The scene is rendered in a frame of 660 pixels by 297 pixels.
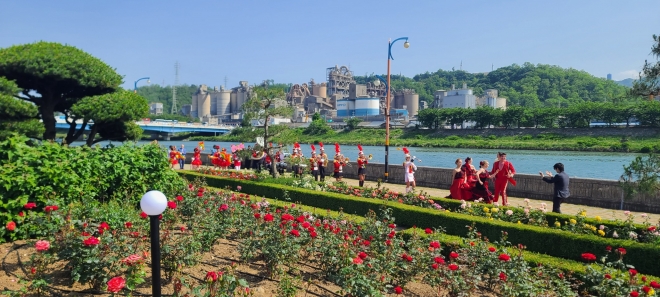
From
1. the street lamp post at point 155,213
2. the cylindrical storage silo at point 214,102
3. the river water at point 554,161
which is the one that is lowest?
the river water at point 554,161

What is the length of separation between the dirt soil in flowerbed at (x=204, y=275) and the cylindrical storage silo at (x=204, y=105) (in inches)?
6971

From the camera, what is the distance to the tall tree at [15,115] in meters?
14.7

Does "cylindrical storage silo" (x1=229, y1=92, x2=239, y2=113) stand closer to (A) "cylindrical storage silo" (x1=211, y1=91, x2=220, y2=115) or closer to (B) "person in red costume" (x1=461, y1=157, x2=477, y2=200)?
(A) "cylindrical storage silo" (x1=211, y1=91, x2=220, y2=115)

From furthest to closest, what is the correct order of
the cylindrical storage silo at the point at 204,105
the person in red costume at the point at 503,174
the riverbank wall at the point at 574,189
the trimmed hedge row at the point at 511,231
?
the cylindrical storage silo at the point at 204,105 < the riverbank wall at the point at 574,189 < the person in red costume at the point at 503,174 < the trimmed hedge row at the point at 511,231

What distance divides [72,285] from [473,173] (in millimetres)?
9964

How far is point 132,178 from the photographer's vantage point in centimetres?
978

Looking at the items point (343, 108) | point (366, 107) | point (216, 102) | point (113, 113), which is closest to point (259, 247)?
point (113, 113)

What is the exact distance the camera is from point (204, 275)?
6.06 m

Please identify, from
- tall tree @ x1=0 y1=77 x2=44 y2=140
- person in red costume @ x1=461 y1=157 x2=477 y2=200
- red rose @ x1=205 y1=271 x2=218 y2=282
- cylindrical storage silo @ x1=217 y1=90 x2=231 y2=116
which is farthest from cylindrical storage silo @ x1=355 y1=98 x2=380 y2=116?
red rose @ x1=205 y1=271 x2=218 y2=282

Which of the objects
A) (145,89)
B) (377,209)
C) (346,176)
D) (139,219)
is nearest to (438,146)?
(346,176)

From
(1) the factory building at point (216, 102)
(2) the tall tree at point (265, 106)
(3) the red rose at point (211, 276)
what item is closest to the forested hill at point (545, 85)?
(1) the factory building at point (216, 102)

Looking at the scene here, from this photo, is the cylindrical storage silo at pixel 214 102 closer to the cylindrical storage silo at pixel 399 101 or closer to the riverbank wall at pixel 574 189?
the cylindrical storage silo at pixel 399 101

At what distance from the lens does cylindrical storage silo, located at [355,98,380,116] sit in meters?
131

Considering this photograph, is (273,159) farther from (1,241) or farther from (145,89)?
(145,89)
